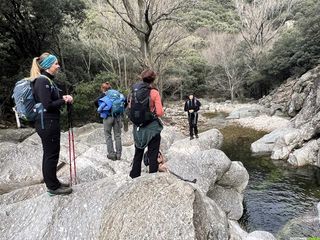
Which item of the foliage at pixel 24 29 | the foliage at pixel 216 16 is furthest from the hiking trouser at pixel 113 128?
the foliage at pixel 216 16

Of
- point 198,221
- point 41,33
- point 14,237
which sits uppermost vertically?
point 41,33

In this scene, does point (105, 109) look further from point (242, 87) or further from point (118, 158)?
point (242, 87)

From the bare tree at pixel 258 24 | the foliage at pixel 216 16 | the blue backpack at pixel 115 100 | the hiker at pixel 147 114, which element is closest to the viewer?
the hiker at pixel 147 114

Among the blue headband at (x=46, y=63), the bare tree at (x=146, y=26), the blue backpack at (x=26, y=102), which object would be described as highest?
the bare tree at (x=146, y=26)

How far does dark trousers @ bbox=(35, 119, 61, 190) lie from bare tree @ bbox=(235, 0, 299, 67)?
41.1 m

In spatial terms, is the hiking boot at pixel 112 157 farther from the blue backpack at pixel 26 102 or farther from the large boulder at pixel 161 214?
the blue backpack at pixel 26 102

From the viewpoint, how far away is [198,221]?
3783 mm

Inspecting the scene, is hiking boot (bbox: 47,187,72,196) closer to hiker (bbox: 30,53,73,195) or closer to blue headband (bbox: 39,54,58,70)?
hiker (bbox: 30,53,73,195)

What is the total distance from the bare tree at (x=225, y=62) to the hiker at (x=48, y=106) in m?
38.6

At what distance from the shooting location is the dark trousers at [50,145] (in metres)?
4.24

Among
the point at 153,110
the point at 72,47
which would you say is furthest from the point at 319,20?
the point at 153,110

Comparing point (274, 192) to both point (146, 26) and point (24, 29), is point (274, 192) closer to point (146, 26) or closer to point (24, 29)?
point (146, 26)

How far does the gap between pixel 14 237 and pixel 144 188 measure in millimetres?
1697

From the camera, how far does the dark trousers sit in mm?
4242
